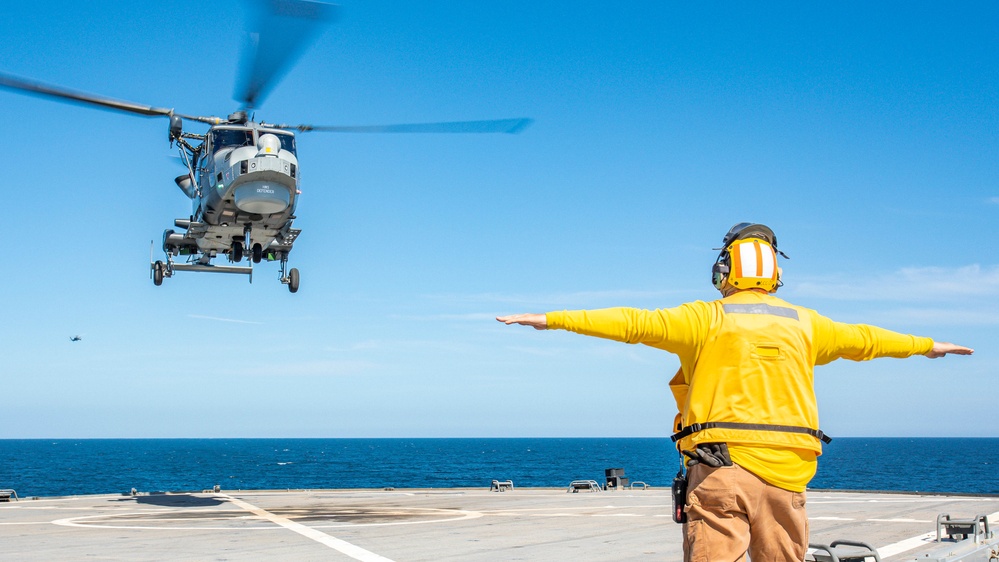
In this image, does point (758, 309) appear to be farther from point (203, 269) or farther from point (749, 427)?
point (203, 269)

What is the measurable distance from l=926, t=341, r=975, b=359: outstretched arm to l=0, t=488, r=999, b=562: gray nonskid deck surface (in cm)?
719

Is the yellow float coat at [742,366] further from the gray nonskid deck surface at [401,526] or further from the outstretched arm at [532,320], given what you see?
the gray nonskid deck surface at [401,526]

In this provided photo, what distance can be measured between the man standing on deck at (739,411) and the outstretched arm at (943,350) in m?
0.92

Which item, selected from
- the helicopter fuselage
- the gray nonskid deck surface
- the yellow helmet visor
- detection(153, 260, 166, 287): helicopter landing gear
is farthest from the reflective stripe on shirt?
detection(153, 260, 166, 287): helicopter landing gear

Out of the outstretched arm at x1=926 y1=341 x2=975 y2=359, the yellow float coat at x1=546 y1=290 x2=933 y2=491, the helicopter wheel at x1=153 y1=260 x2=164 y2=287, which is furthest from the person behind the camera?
the helicopter wheel at x1=153 y1=260 x2=164 y2=287

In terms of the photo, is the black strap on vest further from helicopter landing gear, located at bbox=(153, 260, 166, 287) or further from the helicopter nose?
helicopter landing gear, located at bbox=(153, 260, 166, 287)

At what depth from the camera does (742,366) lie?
487cm

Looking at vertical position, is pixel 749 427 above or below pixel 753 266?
below

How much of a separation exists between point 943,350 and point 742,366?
5.00ft

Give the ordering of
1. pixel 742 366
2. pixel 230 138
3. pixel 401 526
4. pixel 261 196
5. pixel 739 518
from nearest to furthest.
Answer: pixel 739 518
pixel 742 366
pixel 401 526
pixel 261 196
pixel 230 138

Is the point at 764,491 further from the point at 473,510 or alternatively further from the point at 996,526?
the point at 473,510

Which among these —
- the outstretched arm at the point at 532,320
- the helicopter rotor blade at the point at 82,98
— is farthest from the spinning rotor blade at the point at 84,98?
the outstretched arm at the point at 532,320

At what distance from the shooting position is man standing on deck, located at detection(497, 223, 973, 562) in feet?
15.5

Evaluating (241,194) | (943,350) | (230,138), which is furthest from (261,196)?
(943,350)
